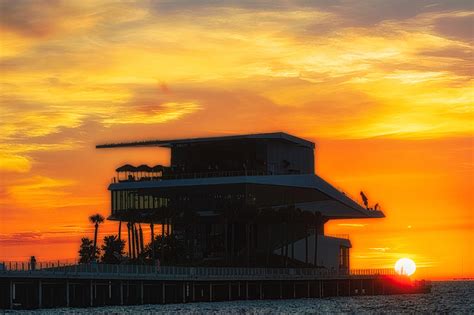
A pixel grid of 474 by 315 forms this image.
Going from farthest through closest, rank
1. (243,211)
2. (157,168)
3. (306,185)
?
(157,168)
(306,185)
(243,211)

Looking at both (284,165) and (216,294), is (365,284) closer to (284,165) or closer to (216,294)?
(284,165)

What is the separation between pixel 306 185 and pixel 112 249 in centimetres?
2736

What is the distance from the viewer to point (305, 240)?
17650 centimetres

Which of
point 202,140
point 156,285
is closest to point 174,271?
point 156,285

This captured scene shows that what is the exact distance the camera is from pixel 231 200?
163500mm

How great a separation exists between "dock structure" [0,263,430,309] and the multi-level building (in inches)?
251

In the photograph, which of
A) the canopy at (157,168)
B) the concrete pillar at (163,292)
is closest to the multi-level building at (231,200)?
the canopy at (157,168)

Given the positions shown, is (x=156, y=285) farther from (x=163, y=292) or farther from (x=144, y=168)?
(x=144, y=168)

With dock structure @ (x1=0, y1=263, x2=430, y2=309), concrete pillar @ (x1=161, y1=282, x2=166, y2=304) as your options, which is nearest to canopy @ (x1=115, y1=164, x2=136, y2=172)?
dock structure @ (x1=0, y1=263, x2=430, y2=309)

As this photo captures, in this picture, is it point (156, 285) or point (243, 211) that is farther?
point (243, 211)

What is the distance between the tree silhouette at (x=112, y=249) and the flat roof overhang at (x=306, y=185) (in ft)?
24.4

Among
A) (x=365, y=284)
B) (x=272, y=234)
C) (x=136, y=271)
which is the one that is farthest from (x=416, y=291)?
(x=136, y=271)

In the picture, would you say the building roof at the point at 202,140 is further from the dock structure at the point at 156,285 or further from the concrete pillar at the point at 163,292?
the concrete pillar at the point at 163,292

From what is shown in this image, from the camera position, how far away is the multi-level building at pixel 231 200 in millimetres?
162625
